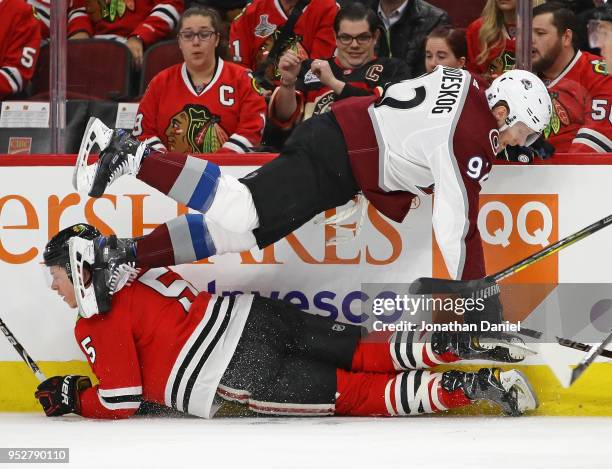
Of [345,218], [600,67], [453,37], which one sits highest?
[453,37]

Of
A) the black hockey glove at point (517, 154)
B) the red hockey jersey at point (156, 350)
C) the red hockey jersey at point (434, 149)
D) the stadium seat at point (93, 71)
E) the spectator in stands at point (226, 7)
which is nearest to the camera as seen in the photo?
the red hockey jersey at point (434, 149)

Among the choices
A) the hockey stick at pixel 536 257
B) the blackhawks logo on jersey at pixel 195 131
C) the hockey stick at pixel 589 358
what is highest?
the blackhawks logo on jersey at pixel 195 131

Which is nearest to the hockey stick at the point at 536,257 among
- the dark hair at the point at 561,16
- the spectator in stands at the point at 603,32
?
the spectator in stands at the point at 603,32

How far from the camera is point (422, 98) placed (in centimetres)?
370

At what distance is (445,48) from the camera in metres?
4.01

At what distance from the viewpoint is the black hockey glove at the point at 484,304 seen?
3.62 metres

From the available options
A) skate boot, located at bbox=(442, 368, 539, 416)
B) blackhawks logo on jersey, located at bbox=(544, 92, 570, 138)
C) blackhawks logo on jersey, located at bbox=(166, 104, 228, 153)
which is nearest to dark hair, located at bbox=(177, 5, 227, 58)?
blackhawks logo on jersey, located at bbox=(166, 104, 228, 153)

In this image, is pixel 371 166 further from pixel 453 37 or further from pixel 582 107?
pixel 582 107

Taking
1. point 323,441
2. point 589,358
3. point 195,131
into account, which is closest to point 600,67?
point 589,358

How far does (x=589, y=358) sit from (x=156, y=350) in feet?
4.53

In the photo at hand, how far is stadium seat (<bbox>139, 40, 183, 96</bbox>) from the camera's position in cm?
412

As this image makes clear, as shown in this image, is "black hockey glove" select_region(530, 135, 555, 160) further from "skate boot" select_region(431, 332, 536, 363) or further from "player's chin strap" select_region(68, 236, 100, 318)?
"player's chin strap" select_region(68, 236, 100, 318)

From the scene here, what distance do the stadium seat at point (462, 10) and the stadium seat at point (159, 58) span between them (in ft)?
3.13

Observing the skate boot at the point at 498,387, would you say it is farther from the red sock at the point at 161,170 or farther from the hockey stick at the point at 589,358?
the red sock at the point at 161,170
